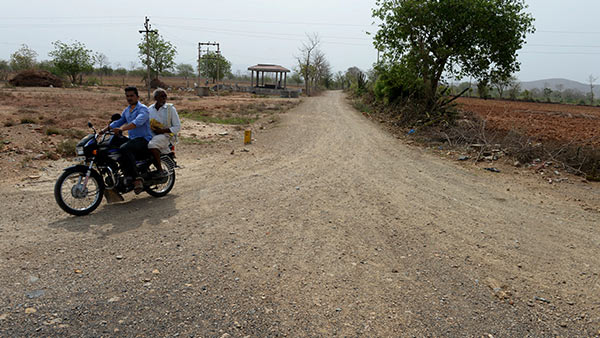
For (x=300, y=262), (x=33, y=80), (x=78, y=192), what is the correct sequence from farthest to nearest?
(x=33, y=80), (x=78, y=192), (x=300, y=262)

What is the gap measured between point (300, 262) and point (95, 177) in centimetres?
308

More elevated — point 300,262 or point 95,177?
point 95,177

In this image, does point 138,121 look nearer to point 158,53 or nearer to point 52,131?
point 52,131

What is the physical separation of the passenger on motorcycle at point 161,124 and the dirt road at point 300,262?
2.43 ft

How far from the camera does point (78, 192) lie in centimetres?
499

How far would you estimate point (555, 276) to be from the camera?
408 cm

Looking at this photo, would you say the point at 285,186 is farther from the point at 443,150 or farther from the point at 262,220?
the point at 443,150

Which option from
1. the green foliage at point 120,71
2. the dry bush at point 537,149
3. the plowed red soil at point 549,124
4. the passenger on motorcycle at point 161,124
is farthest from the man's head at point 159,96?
the green foliage at point 120,71

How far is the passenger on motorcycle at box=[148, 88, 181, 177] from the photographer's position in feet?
18.9

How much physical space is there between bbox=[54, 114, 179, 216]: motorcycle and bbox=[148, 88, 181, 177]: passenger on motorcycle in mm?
153

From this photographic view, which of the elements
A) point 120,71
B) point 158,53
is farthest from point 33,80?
point 120,71

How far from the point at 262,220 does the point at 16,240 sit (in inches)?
108

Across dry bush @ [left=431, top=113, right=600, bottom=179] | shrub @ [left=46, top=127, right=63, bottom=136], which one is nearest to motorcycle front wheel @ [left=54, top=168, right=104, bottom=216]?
shrub @ [left=46, top=127, right=63, bottom=136]

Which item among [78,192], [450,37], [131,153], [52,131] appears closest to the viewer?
[78,192]
